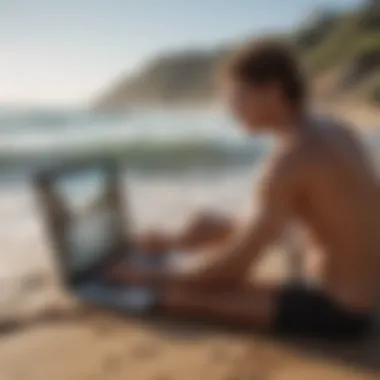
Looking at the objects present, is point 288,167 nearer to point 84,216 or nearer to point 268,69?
point 268,69

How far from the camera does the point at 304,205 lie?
1216 mm

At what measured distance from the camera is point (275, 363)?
1.16 meters

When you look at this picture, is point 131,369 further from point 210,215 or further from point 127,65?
point 127,65

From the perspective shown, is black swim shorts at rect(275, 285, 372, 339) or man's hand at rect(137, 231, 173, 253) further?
man's hand at rect(137, 231, 173, 253)

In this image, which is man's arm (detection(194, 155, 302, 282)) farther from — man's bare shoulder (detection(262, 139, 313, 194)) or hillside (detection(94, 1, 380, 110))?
hillside (detection(94, 1, 380, 110))

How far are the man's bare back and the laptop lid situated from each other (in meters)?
0.49

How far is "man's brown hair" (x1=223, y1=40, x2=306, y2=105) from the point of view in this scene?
1.19 meters

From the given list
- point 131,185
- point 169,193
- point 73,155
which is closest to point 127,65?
point 73,155

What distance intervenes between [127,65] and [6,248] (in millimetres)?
2421

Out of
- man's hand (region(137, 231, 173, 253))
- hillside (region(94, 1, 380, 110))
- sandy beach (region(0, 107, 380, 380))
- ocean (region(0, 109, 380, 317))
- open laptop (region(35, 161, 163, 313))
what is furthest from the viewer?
hillside (region(94, 1, 380, 110))

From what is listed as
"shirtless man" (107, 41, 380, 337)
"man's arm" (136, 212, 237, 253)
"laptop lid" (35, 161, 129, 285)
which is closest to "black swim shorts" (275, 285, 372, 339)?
"shirtless man" (107, 41, 380, 337)

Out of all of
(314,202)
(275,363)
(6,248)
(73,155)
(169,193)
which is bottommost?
(73,155)

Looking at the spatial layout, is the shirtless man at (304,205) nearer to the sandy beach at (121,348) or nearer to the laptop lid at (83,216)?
the sandy beach at (121,348)

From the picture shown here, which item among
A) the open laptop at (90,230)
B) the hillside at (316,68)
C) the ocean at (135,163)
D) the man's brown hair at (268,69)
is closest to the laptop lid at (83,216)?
the open laptop at (90,230)
